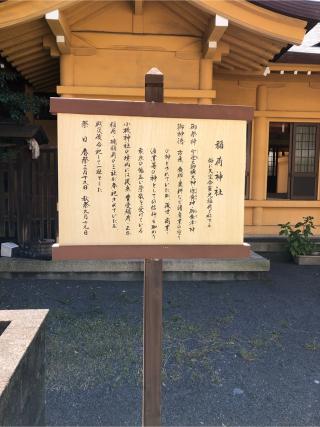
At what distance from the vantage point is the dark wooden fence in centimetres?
679

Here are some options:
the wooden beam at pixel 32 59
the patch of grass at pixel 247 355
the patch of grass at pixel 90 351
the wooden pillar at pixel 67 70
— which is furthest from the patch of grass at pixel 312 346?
the wooden beam at pixel 32 59

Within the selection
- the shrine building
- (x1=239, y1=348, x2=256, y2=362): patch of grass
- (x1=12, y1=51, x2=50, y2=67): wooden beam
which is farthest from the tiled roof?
(x1=239, y1=348, x2=256, y2=362): patch of grass

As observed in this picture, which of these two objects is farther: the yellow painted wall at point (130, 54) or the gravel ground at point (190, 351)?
the yellow painted wall at point (130, 54)

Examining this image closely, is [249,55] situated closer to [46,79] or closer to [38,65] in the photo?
[38,65]

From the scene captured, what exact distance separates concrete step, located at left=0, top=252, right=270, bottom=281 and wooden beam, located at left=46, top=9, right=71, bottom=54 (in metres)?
3.28

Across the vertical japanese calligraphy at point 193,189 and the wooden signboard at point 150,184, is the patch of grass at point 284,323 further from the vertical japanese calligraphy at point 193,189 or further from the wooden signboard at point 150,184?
the vertical japanese calligraphy at point 193,189

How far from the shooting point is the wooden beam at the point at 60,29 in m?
5.23

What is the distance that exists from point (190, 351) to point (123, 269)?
2.46 metres

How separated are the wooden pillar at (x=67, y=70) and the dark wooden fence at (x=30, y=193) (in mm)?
1237

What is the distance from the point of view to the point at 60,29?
18.0 ft

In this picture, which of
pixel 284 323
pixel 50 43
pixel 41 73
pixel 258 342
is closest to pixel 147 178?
pixel 258 342

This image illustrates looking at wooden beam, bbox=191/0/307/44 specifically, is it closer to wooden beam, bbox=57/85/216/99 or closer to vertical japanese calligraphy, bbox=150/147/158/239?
wooden beam, bbox=57/85/216/99

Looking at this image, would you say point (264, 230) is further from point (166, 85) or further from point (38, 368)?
point (38, 368)

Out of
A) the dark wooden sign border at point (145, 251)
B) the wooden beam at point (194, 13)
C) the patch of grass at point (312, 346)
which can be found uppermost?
the wooden beam at point (194, 13)
